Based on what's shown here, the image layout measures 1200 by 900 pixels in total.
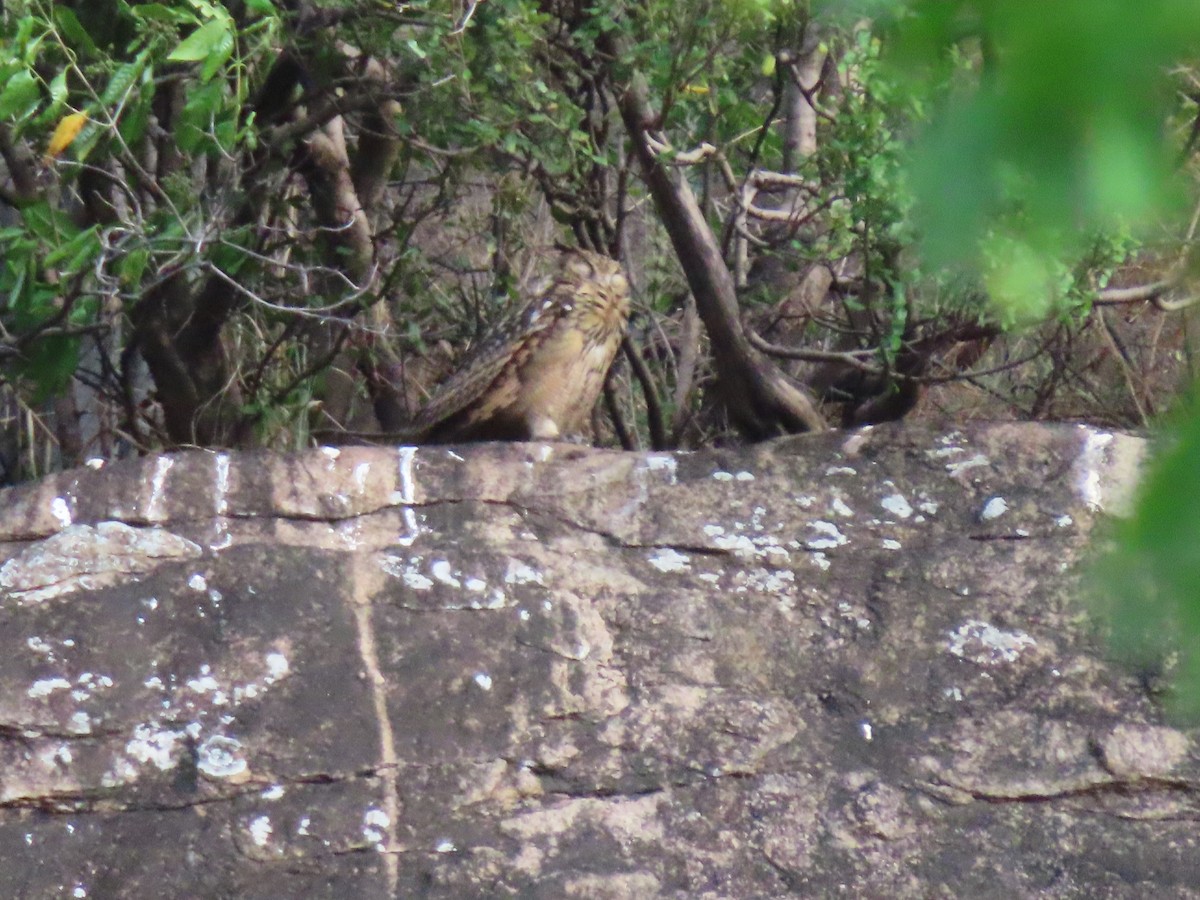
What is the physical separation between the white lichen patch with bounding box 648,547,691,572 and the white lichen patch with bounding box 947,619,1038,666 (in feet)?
1.99

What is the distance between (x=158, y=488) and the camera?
3322mm

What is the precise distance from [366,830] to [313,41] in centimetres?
288

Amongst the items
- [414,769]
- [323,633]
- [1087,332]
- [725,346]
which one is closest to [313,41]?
[725,346]

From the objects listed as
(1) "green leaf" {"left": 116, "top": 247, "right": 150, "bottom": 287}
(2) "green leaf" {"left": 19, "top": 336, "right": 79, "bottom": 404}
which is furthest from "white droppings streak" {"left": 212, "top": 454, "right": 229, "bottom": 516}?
(2) "green leaf" {"left": 19, "top": 336, "right": 79, "bottom": 404}

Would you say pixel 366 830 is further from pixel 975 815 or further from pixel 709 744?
pixel 975 815

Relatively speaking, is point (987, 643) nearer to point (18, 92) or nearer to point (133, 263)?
point (133, 263)

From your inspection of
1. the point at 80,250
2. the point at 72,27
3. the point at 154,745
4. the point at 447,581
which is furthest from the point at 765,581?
the point at 72,27

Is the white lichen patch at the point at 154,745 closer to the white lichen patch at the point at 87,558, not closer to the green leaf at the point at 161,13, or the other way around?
the white lichen patch at the point at 87,558

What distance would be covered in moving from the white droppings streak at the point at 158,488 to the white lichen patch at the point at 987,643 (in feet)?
5.79

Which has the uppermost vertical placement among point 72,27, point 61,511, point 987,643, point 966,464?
point 72,27

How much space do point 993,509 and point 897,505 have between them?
0.22 m

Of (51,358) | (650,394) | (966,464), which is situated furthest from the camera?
(650,394)

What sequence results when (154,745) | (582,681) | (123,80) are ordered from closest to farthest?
(154,745) < (582,681) < (123,80)

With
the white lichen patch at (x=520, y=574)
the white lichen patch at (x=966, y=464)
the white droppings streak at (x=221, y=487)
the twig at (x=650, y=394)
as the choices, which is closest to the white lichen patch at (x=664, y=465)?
the white lichen patch at (x=520, y=574)
